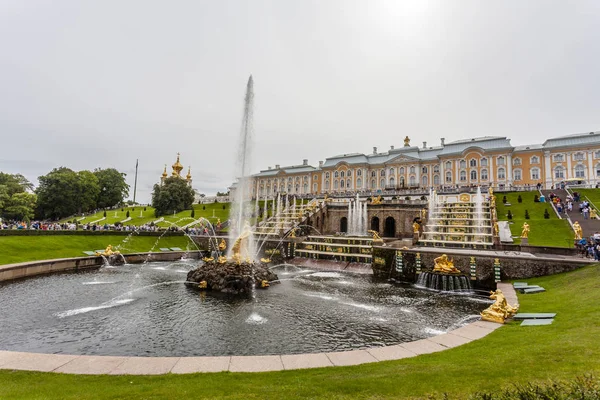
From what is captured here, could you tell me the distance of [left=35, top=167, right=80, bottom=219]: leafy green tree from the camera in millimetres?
56562

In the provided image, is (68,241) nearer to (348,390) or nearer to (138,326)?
(138,326)

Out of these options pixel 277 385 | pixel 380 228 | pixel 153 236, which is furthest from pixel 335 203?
pixel 277 385

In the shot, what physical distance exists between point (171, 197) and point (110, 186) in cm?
2417

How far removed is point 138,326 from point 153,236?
1143 inches

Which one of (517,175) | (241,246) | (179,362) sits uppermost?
(517,175)

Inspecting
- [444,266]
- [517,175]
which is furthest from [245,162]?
[517,175]

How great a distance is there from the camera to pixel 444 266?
56.1 ft

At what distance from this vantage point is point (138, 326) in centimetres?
999

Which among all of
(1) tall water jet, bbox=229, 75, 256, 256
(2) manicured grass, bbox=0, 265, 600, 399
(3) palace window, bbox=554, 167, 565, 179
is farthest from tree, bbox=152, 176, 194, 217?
(3) palace window, bbox=554, 167, 565, 179

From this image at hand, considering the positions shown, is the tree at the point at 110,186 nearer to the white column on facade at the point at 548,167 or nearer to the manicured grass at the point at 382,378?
the manicured grass at the point at 382,378

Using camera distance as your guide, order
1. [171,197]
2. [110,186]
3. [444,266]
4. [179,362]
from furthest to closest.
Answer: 1. [110,186]
2. [171,197]
3. [444,266]
4. [179,362]

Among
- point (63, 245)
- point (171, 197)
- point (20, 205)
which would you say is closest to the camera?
point (63, 245)

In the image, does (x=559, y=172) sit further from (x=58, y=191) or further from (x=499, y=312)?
(x=58, y=191)

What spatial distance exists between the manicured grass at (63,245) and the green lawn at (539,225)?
115ft
